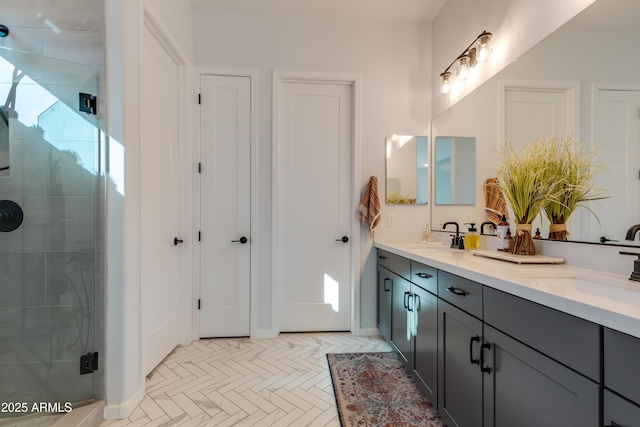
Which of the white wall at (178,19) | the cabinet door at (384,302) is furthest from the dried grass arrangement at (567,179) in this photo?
the white wall at (178,19)

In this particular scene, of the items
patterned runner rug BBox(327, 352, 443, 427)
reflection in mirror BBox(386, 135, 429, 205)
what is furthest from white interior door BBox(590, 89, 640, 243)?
reflection in mirror BBox(386, 135, 429, 205)

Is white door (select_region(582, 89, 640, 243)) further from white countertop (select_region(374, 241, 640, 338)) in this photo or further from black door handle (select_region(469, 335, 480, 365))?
black door handle (select_region(469, 335, 480, 365))

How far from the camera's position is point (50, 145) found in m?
1.66

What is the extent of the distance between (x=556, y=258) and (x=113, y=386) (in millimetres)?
2482

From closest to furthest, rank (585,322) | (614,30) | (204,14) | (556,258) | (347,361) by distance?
(585,322), (614,30), (556,258), (347,361), (204,14)

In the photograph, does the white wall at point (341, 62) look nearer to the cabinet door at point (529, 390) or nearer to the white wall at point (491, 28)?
the white wall at point (491, 28)

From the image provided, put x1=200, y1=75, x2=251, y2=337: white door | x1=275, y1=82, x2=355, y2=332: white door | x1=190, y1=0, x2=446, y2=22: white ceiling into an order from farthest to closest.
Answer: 1. x1=275, y1=82, x2=355, y2=332: white door
2. x1=200, y1=75, x2=251, y2=337: white door
3. x1=190, y1=0, x2=446, y2=22: white ceiling

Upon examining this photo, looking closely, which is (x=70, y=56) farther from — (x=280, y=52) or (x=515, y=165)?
(x=515, y=165)

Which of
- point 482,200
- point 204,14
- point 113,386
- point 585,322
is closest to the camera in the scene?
point 585,322

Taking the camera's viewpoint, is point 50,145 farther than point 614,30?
Yes

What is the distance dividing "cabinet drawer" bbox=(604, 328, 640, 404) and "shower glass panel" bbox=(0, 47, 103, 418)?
2.17 meters

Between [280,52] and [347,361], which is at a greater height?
[280,52]

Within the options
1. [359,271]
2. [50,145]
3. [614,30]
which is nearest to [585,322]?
[614,30]

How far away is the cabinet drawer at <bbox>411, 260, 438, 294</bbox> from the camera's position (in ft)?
5.21
